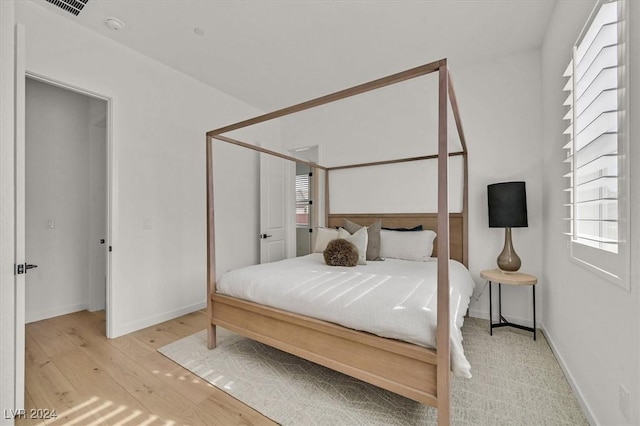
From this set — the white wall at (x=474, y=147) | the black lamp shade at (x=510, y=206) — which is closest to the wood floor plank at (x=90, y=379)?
the white wall at (x=474, y=147)

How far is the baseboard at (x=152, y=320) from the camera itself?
8.74 feet

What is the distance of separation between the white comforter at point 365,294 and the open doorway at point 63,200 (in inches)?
76.5

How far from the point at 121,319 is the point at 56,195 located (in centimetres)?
175

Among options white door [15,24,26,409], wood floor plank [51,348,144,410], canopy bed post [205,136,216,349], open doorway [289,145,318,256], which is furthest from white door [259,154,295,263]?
white door [15,24,26,409]

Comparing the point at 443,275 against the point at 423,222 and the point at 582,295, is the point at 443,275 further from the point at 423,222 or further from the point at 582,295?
the point at 423,222

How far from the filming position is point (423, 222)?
10.8 feet

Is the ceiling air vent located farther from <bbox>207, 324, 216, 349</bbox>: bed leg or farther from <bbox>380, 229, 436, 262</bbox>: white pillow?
<bbox>380, 229, 436, 262</bbox>: white pillow

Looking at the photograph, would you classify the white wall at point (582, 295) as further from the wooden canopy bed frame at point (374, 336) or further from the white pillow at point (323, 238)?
the white pillow at point (323, 238)

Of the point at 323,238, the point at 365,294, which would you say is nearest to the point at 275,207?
the point at 323,238

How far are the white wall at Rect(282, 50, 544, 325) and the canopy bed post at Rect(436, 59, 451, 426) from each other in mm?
1993

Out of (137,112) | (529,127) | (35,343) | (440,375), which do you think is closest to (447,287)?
(440,375)

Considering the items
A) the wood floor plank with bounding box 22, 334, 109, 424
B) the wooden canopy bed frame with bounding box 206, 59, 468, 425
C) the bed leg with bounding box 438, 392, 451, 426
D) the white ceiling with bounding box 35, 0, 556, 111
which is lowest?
the wood floor plank with bounding box 22, 334, 109, 424

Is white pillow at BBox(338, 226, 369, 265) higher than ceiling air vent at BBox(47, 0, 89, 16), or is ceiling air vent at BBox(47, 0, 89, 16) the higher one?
ceiling air vent at BBox(47, 0, 89, 16)
